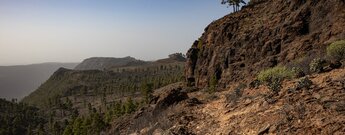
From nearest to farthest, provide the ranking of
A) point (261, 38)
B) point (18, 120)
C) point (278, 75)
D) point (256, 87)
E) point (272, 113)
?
1. point (272, 113)
2. point (256, 87)
3. point (278, 75)
4. point (261, 38)
5. point (18, 120)

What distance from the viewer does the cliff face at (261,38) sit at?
1597 inches

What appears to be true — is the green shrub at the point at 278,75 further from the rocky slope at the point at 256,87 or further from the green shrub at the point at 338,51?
the green shrub at the point at 338,51

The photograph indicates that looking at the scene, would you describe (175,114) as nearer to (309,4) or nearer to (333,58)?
(333,58)

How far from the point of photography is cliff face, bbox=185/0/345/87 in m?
40.6

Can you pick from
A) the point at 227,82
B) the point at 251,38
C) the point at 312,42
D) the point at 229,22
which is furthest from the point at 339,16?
the point at 229,22

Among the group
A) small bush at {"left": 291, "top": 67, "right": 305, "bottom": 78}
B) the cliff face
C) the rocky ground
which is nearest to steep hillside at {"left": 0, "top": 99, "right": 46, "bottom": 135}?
the cliff face

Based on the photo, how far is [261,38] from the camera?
48500 millimetres

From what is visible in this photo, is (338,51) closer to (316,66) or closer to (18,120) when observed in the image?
(316,66)

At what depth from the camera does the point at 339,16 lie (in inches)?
1551

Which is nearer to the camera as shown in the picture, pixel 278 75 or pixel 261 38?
pixel 278 75

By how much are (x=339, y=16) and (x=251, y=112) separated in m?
25.8

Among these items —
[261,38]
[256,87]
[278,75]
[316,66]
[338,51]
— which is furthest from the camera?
[261,38]

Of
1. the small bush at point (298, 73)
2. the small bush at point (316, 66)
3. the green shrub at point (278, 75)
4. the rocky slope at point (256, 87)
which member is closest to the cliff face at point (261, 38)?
the rocky slope at point (256, 87)

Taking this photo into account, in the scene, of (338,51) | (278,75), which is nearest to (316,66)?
(278,75)
